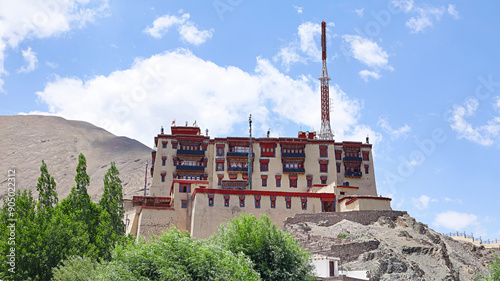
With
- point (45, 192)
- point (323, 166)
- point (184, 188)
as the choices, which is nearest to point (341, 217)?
point (323, 166)

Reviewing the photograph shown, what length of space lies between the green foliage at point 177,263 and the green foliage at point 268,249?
2.81m

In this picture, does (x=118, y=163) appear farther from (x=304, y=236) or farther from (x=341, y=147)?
(x=304, y=236)

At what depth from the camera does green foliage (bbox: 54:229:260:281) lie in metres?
34.2

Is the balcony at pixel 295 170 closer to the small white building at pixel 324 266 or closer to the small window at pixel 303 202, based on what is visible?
the small window at pixel 303 202

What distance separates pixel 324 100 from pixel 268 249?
195 feet

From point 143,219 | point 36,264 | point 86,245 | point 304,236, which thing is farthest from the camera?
point 143,219

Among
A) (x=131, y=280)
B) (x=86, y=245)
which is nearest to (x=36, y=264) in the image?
(x=86, y=245)

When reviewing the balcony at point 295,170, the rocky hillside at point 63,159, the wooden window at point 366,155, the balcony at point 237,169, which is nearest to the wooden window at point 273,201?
the balcony at point 295,170

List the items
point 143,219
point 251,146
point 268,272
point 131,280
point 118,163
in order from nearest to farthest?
point 131,280, point 268,272, point 143,219, point 251,146, point 118,163

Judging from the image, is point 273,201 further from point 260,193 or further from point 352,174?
point 352,174

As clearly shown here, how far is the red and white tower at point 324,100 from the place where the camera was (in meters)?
93.6

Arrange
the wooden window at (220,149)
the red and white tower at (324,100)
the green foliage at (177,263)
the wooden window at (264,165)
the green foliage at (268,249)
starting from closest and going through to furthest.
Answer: the green foliage at (177,263) → the green foliage at (268,249) → the wooden window at (264,165) → the wooden window at (220,149) → the red and white tower at (324,100)

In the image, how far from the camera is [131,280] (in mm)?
34000

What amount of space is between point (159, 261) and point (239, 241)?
753 cm
